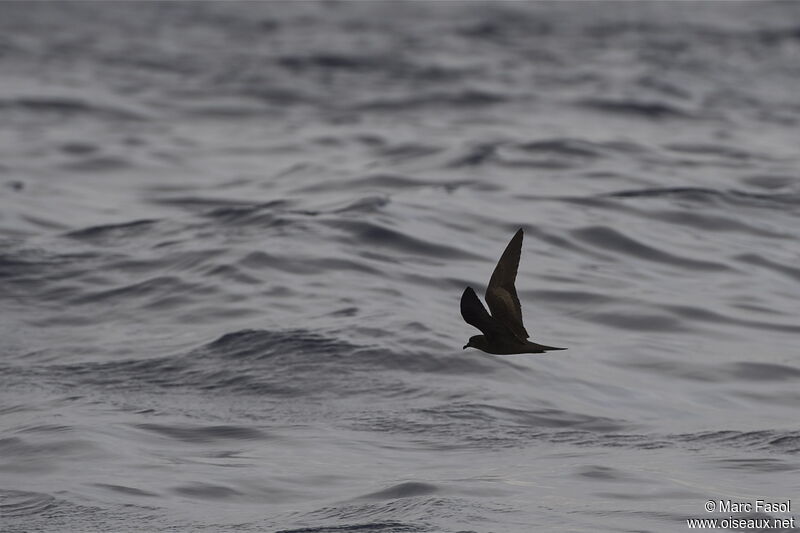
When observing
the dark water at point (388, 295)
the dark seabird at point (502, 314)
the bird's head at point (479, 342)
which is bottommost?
the dark water at point (388, 295)

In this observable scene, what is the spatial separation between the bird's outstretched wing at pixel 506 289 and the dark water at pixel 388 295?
5.24 ft

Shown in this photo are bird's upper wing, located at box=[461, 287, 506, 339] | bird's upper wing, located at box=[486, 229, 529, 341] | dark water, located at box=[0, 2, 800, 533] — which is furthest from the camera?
dark water, located at box=[0, 2, 800, 533]

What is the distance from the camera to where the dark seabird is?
5.73 m

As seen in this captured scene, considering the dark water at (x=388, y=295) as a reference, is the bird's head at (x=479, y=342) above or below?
above

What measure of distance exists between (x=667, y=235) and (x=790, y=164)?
180 inches

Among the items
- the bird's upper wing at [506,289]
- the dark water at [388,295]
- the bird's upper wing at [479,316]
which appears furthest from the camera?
the dark water at [388,295]

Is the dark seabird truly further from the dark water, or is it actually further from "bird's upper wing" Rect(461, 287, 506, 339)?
the dark water

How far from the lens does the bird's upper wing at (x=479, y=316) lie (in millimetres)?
5684

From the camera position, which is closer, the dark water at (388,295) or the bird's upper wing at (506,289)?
the bird's upper wing at (506,289)

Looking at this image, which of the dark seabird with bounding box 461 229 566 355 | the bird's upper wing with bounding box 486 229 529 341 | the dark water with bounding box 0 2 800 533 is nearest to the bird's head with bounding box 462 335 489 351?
the dark seabird with bounding box 461 229 566 355

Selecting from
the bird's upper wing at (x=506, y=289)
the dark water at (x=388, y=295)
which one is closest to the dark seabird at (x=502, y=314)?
the bird's upper wing at (x=506, y=289)

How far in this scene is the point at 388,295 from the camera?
11.9 m

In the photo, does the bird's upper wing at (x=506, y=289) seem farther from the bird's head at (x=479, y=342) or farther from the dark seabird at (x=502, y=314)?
the bird's head at (x=479, y=342)

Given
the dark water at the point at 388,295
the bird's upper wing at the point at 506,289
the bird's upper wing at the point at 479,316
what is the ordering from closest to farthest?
the bird's upper wing at the point at 479,316
the bird's upper wing at the point at 506,289
the dark water at the point at 388,295
